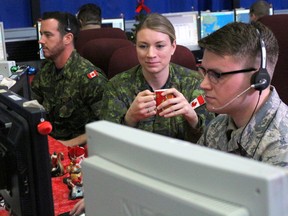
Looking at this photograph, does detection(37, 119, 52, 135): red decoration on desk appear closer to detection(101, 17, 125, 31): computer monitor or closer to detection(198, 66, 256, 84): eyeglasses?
detection(198, 66, 256, 84): eyeglasses

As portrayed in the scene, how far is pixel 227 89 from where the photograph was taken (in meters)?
1.32

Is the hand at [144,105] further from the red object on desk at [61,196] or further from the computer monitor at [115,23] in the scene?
the computer monitor at [115,23]

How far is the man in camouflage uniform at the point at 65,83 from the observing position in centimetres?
275

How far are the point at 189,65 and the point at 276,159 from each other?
56.7 inches

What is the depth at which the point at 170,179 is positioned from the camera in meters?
0.55

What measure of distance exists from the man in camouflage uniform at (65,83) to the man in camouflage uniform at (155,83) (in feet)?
1.81

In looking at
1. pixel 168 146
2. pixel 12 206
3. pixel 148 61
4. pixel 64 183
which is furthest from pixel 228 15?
pixel 168 146

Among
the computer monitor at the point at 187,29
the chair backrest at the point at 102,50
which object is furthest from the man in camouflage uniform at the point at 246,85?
the computer monitor at the point at 187,29

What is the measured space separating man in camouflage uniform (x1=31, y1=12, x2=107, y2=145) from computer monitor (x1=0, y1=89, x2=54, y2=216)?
60.5 inches

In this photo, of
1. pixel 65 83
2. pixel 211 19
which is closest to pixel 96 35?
pixel 65 83

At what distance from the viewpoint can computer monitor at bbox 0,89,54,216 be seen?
37.8 inches

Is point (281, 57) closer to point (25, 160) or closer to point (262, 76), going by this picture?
point (262, 76)

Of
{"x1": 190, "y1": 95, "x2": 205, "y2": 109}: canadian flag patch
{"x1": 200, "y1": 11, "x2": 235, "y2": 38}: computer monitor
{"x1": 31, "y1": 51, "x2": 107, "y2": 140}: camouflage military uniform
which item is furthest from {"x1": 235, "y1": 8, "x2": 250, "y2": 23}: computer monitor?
{"x1": 190, "y1": 95, "x2": 205, "y2": 109}: canadian flag patch

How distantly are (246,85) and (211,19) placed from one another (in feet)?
14.6
